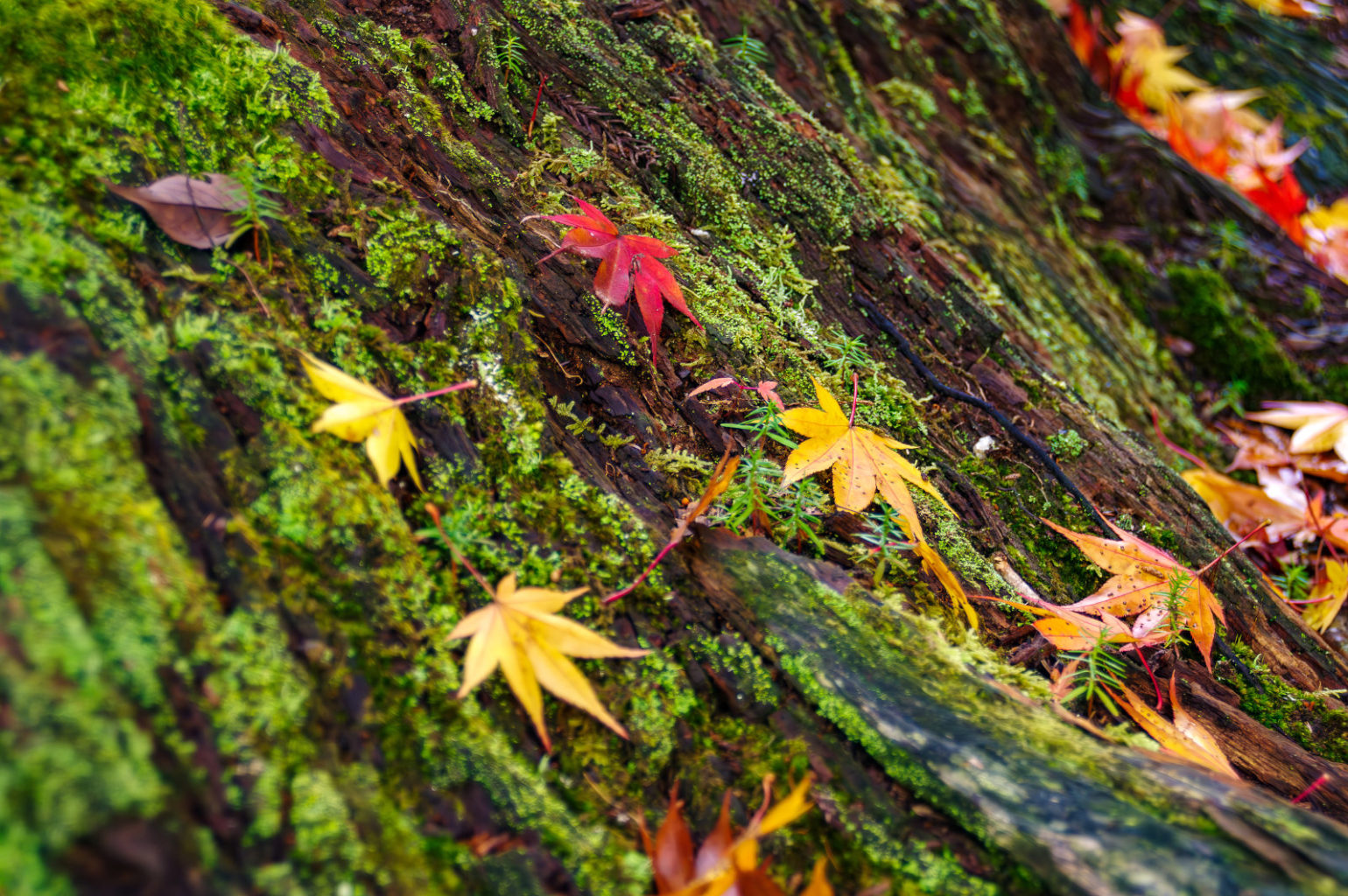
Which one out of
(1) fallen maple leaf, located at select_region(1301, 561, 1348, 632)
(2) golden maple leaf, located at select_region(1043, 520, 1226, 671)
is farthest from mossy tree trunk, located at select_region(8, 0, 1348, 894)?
(1) fallen maple leaf, located at select_region(1301, 561, 1348, 632)

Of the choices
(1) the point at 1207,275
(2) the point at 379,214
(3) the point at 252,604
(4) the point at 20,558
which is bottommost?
(3) the point at 252,604

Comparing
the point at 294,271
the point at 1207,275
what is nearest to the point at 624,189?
the point at 294,271

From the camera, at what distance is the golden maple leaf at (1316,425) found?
122 inches

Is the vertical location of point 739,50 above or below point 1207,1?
below

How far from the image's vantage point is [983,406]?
2271 millimetres

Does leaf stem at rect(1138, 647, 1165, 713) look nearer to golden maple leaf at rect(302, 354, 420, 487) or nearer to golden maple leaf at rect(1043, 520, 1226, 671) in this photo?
golden maple leaf at rect(1043, 520, 1226, 671)

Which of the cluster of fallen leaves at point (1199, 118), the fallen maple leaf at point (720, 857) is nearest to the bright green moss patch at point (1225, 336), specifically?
the cluster of fallen leaves at point (1199, 118)

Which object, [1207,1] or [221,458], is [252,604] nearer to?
[221,458]

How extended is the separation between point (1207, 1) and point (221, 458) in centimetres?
794

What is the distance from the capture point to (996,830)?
116 cm

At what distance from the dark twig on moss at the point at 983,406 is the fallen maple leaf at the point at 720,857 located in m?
1.60

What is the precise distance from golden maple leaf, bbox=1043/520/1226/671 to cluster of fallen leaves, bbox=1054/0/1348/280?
13.6 feet

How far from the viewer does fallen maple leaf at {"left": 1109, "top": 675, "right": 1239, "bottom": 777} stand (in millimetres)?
1579

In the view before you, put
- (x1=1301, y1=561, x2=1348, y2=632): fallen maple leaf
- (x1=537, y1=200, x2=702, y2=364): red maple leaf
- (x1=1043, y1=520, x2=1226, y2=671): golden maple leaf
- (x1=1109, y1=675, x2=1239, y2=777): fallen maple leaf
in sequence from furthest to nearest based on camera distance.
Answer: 1. (x1=1301, y1=561, x2=1348, y2=632): fallen maple leaf
2. (x1=1043, y1=520, x2=1226, y2=671): golden maple leaf
3. (x1=537, y1=200, x2=702, y2=364): red maple leaf
4. (x1=1109, y1=675, x2=1239, y2=777): fallen maple leaf
